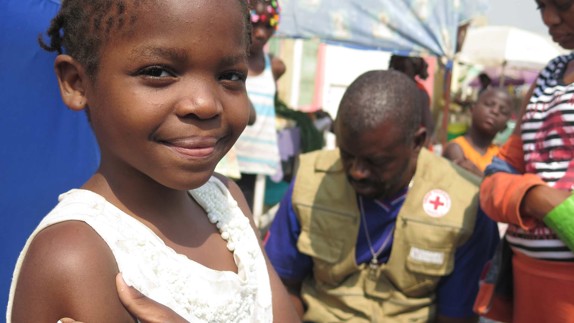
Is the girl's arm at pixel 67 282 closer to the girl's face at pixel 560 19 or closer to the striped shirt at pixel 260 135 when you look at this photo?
the girl's face at pixel 560 19

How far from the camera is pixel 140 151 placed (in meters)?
1.15

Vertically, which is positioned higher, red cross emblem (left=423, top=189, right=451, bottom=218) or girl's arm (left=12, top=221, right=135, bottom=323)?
girl's arm (left=12, top=221, right=135, bottom=323)

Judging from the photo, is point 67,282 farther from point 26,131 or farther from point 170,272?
point 26,131

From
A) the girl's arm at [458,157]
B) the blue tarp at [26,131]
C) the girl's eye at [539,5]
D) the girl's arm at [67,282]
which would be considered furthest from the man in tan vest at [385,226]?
the girl's arm at [458,157]

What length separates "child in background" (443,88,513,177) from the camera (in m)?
5.03

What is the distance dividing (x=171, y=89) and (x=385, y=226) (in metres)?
1.49

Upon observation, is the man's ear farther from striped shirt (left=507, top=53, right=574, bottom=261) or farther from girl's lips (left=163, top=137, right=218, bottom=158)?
girl's lips (left=163, top=137, right=218, bottom=158)

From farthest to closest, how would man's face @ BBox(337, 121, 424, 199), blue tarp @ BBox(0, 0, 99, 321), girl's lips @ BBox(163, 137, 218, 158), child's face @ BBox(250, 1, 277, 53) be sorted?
1. child's face @ BBox(250, 1, 277, 53)
2. man's face @ BBox(337, 121, 424, 199)
3. blue tarp @ BBox(0, 0, 99, 321)
4. girl's lips @ BBox(163, 137, 218, 158)

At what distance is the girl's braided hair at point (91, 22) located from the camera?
111cm

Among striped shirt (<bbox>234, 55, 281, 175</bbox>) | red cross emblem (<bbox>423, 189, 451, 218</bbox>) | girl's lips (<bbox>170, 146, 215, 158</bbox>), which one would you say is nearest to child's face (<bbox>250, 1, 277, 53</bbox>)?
striped shirt (<bbox>234, 55, 281, 175</bbox>)

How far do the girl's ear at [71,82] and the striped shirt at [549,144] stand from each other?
1363mm

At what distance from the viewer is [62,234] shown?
105 cm

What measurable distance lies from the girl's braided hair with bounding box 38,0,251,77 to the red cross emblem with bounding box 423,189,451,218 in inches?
52.3

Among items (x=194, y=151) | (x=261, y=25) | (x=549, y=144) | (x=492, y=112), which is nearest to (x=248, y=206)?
(x=194, y=151)
